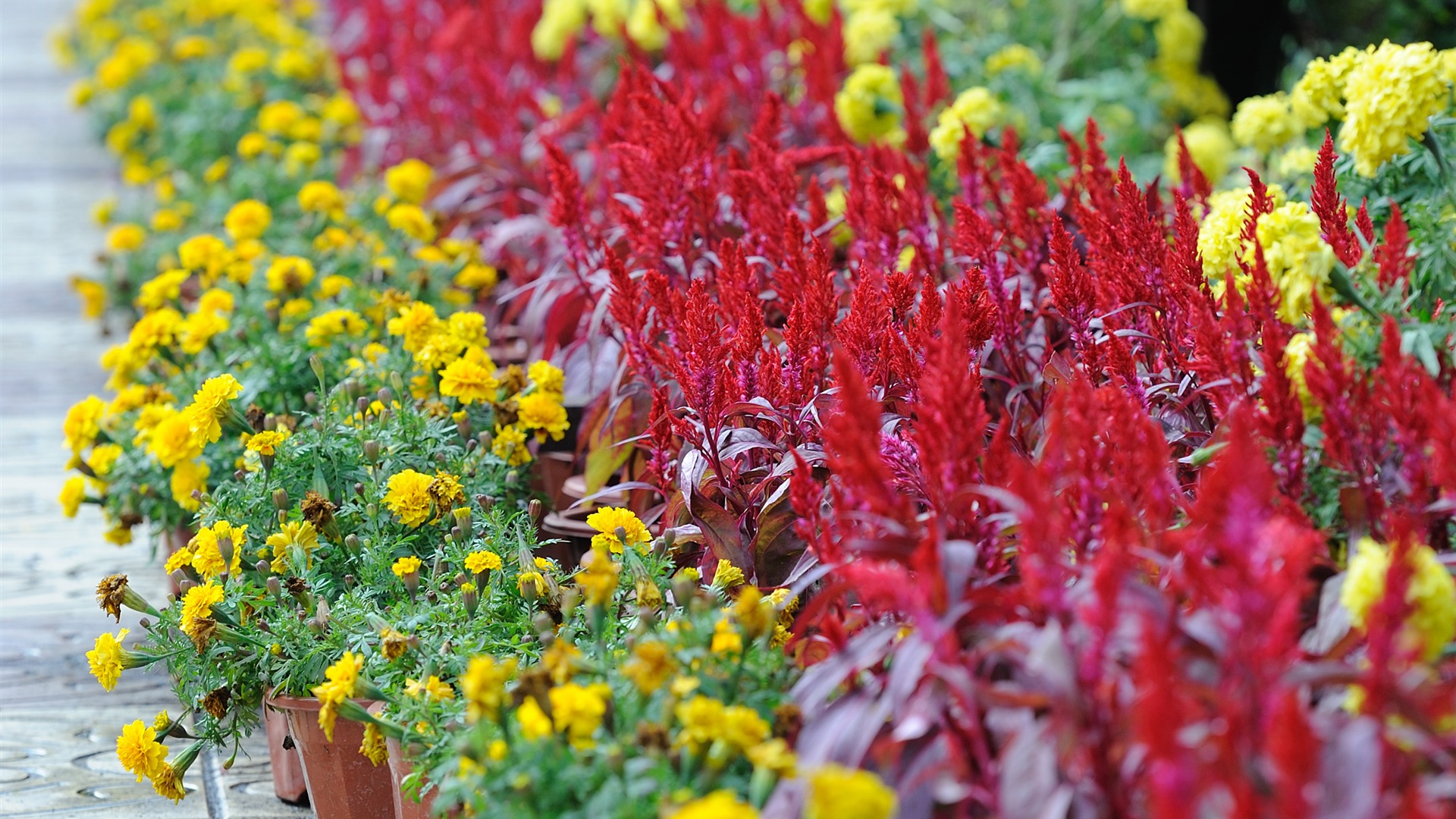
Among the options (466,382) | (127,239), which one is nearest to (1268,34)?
(466,382)

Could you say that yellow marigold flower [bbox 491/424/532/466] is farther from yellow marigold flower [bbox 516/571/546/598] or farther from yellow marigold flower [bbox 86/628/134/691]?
yellow marigold flower [bbox 86/628/134/691]

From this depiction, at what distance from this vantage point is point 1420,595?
118 centimetres

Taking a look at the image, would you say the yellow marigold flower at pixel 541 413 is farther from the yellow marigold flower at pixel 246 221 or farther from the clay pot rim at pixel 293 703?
the yellow marigold flower at pixel 246 221

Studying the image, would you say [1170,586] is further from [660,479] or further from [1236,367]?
[660,479]

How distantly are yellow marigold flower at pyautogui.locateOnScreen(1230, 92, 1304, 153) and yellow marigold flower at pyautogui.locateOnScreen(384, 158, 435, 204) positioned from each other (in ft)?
6.31

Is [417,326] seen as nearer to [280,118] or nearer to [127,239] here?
[127,239]

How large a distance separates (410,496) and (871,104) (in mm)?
1574

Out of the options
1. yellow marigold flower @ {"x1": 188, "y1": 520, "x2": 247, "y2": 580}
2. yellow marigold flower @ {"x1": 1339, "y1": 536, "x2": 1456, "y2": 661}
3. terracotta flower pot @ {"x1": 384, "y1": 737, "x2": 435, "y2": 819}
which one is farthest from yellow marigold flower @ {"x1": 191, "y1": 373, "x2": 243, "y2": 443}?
yellow marigold flower @ {"x1": 1339, "y1": 536, "x2": 1456, "y2": 661}

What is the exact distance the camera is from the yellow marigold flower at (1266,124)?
267cm

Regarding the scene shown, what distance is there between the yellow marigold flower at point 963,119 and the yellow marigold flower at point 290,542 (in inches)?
58.4

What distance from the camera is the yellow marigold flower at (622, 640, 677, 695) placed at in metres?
1.39

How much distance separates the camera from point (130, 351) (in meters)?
2.71

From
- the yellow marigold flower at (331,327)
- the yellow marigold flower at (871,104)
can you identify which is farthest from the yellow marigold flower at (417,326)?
the yellow marigold flower at (871,104)

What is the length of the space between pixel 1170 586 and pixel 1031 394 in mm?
736
